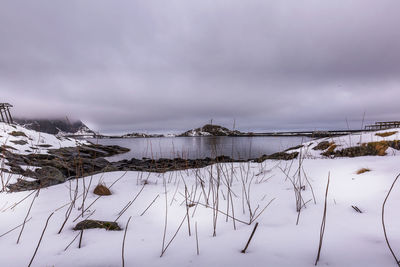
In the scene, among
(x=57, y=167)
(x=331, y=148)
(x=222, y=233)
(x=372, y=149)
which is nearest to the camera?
(x=222, y=233)

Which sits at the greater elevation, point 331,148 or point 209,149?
point 331,148

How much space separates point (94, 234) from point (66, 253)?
0.20m

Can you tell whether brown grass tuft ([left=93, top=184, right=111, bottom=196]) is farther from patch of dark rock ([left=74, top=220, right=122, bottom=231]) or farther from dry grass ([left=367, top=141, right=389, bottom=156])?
dry grass ([left=367, top=141, right=389, bottom=156])

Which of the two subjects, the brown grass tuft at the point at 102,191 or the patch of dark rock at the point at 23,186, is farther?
the patch of dark rock at the point at 23,186

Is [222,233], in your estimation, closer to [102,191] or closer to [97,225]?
[97,225]

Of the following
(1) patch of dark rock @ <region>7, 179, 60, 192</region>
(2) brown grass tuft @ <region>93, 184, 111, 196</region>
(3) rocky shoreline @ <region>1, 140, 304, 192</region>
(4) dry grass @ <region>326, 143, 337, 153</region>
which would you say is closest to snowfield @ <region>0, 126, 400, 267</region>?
(2) brown grass tuft @ <region>93, 184, 111, 196</region>

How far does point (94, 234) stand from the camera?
120 centimetres

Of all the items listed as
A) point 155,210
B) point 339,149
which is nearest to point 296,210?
point 155,210

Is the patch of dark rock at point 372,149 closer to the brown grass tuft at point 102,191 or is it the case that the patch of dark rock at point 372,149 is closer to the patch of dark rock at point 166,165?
the patch of dark rock at point 166,165

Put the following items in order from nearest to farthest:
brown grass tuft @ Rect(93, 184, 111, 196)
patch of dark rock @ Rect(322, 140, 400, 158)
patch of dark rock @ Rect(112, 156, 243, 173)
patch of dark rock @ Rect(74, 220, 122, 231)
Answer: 1. patch of dark rock @ Rect(74, 220, 122, 231)
2. brown grass tuft @ Rect(93, 184, 111, 196)
3. patch of dark rock @ Rect(112, 156, 243, 173)
4. patch of dark rock @ Rect(322, 140, 400, 158)

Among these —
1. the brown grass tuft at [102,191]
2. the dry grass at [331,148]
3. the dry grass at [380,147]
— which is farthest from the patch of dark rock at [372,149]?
the brown grass tuft at [102,191]

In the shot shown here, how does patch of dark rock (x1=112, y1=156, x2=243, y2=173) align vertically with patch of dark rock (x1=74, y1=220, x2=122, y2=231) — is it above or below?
below

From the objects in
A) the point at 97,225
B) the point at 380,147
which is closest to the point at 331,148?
the point at 380,147

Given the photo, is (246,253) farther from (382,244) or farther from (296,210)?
(296,210)
